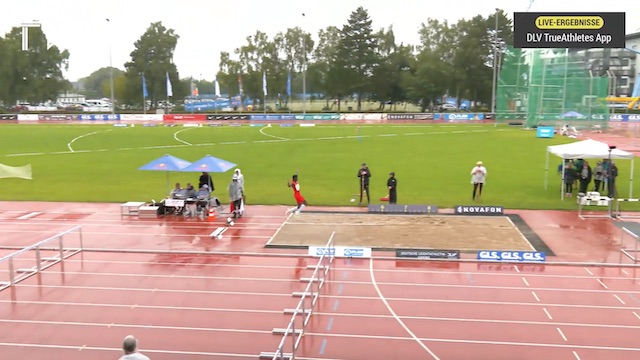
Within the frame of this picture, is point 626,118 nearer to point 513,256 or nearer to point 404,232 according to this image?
point 404,232

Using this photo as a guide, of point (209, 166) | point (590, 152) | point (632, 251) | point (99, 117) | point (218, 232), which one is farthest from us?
point (99, 117)

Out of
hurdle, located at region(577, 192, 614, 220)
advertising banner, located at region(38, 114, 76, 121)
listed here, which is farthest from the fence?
advertising banner, located at region(38, 114, 76, 121)

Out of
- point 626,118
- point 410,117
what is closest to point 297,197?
point 410,117

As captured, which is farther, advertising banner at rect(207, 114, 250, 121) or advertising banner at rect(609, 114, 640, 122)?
advertising banner at rect(207, 114, 250, 121)

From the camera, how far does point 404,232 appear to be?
16422 mm

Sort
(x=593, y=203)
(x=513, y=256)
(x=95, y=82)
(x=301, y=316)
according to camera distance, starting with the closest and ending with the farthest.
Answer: (x=301, y=316), (x=513, y=256), (x=593, y=203), (x=95, y=82)

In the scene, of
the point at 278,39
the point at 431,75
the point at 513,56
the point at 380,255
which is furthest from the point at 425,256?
the point at 278,39

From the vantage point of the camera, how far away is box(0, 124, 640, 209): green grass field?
22469 mm

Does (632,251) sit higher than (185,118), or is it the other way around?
(185,118)

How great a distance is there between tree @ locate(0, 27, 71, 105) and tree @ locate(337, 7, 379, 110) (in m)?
54.0

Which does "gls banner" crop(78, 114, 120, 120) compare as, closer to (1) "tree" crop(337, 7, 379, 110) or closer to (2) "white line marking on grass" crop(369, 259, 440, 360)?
(1) "tree" crop(337, 7, 379, 110)

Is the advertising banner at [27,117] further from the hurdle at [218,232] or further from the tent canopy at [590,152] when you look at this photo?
the tent canopy at [590,152]

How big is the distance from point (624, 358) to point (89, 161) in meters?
31.0

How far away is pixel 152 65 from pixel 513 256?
97.3m
